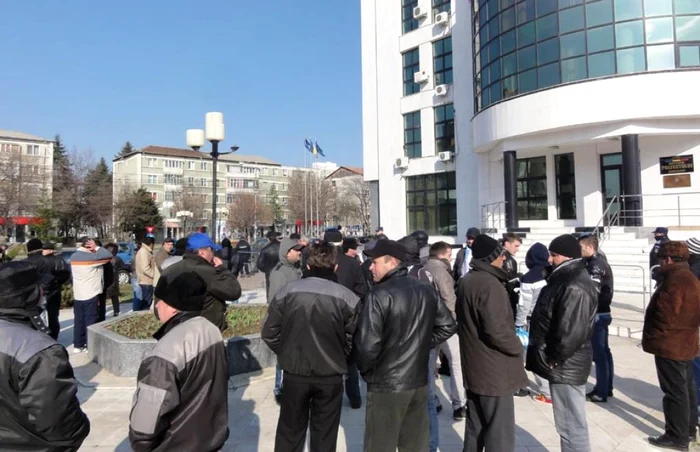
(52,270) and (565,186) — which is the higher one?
(565,186)

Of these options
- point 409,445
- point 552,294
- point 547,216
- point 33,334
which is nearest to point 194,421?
point 33,334

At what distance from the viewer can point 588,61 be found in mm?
15930

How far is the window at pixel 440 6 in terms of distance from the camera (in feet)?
81.6

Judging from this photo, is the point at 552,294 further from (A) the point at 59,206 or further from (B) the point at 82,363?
(A) the point at 59,206

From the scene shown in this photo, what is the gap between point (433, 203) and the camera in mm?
25625

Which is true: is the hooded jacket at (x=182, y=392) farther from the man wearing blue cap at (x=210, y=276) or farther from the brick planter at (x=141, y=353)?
the brick planter at (x=141, y=353)

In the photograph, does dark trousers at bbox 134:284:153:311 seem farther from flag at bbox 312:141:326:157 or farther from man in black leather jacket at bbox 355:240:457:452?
flag at bbox 312:141:326:157

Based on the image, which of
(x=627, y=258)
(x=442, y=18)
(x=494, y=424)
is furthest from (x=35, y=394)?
(x=442, y=18)

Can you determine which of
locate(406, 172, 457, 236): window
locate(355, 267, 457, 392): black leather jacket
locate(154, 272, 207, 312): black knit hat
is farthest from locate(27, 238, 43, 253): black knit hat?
locate(406, 172, 457, 236): window

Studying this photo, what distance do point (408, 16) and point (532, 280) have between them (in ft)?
83.7

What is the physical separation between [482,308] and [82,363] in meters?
6.61

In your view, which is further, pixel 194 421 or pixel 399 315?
pixel 399 315

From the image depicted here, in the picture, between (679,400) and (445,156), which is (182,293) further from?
(445,156)

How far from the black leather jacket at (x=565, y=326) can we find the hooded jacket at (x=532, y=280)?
1415 mm
